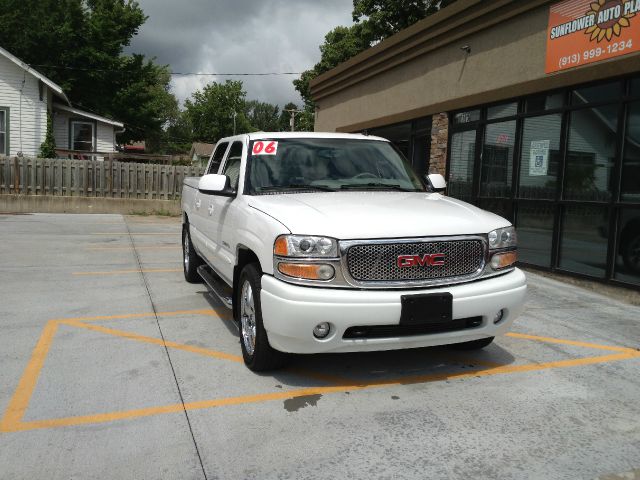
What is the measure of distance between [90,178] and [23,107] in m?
5.87

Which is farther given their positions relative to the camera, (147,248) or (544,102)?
(147,248)

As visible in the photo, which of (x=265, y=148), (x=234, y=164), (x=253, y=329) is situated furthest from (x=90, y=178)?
(x=253, y=329)

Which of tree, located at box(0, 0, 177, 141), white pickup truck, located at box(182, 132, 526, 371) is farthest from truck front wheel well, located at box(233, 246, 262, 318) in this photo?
tree, located at box(0, 0, 177, 141)

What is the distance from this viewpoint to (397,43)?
42.8 feet

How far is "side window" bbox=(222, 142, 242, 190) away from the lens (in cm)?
532

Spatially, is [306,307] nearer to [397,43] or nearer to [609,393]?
[609,393]

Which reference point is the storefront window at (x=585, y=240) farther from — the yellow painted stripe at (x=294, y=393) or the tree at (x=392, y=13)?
the tree at (x=392, y=13)

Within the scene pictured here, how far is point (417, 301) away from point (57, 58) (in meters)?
34.1

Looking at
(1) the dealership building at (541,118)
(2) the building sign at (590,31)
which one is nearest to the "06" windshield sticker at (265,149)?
(1) the dealership building at (541,118)

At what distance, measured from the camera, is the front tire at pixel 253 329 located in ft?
13.2

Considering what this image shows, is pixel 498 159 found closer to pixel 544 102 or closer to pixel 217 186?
pixel 544 102

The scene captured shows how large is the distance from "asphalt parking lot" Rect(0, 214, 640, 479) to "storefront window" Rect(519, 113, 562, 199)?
9.76 feet

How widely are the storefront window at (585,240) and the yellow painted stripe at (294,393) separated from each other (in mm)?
3059

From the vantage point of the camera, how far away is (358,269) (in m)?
3.72
